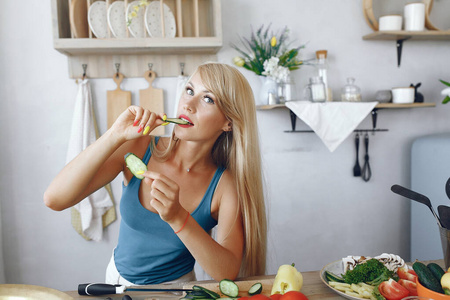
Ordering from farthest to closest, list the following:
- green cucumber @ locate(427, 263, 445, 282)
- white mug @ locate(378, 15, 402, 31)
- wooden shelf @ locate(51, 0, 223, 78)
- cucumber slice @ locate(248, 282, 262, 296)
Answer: white mug @ locate(378, 15, 402, 31)
wooden shelf @ locate(51, 0, 223, 78)
cucumber slice @ locate(248, 282, 262, 296)
green cucumber @ locate(427, 263, 445, 282)

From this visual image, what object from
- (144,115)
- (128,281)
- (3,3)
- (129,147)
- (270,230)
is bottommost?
(270,230)

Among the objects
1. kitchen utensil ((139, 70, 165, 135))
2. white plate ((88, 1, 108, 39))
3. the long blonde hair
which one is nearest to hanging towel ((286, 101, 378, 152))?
kitchen utensil ((139, 70, 165, 135))

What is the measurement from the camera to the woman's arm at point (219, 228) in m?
0.99

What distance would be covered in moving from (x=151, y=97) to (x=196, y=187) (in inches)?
38.2

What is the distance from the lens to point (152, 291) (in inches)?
39.9

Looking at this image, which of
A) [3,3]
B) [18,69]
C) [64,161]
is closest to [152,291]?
[64,161]

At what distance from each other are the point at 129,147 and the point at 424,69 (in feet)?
6.93

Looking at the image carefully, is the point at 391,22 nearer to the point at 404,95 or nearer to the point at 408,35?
the point at 408,35

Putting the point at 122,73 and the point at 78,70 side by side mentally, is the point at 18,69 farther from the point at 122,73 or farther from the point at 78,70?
the point at 122,73

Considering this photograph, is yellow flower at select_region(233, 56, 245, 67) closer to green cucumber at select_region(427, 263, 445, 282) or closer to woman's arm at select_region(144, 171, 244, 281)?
→ woman's arm at select_region(144, 171, 244, 281)

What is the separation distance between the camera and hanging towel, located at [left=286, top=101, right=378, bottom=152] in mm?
2178

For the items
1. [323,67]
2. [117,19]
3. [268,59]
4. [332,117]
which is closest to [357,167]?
[332,117]

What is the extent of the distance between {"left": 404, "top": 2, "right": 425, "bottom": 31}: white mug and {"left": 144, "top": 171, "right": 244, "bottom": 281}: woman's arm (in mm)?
1647

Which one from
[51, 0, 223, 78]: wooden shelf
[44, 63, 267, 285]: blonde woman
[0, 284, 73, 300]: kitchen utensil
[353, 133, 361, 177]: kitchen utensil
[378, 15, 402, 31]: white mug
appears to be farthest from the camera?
[353, 133, 361, 177]: kitchen utensil
